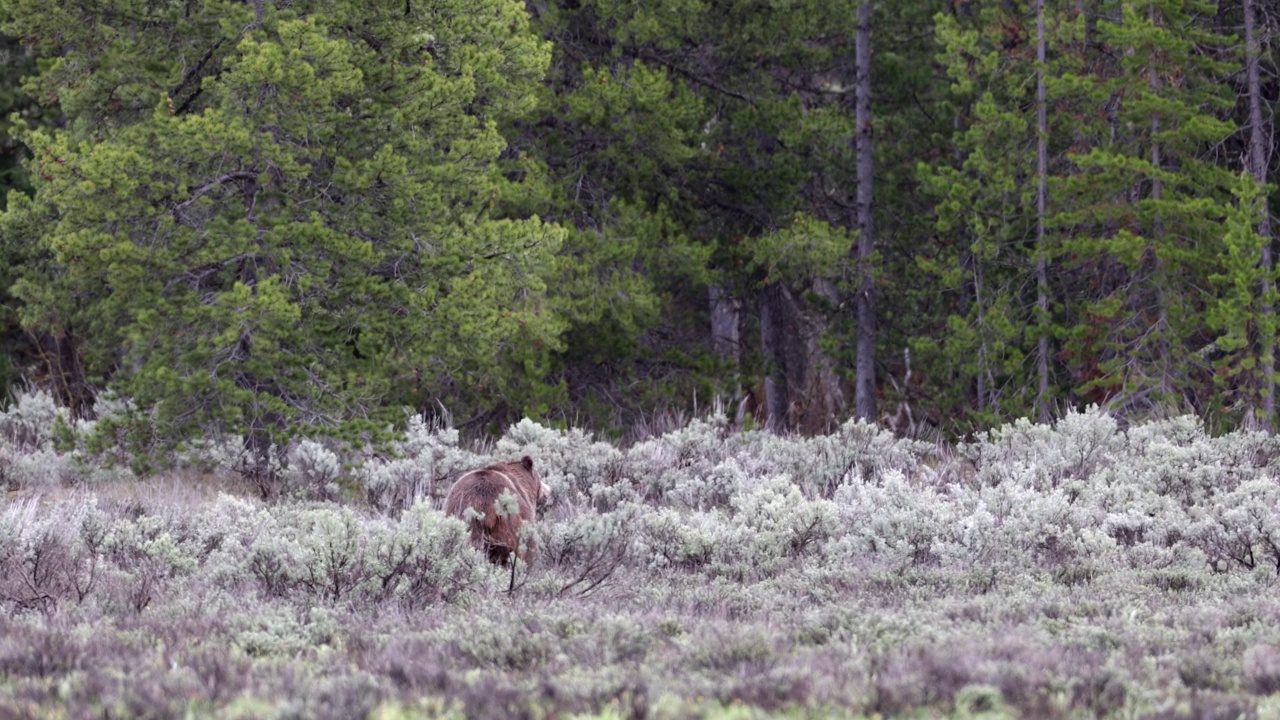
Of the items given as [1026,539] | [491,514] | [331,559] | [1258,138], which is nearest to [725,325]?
[1258,138]

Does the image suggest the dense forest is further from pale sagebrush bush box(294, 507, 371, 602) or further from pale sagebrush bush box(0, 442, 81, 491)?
pale sagebrush bush box(294, 507, 371, 602)

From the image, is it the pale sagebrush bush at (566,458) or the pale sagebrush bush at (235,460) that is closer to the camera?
the pale sagebrush bush at (566,458)

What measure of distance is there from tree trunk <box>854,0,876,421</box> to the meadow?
26.4ft

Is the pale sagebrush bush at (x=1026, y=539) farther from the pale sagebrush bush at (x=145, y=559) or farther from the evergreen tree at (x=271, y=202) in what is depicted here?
the evergreen tree at (x=271, y=202)

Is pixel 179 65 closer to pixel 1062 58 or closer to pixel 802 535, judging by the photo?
pixel 802 535

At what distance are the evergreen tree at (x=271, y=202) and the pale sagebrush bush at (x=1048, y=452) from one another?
15.0 feet

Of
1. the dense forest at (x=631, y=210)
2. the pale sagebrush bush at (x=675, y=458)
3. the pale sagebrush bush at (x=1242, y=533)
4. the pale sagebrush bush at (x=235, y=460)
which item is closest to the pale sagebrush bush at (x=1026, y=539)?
the pale sagebrush bush at (x=1242, y=533)

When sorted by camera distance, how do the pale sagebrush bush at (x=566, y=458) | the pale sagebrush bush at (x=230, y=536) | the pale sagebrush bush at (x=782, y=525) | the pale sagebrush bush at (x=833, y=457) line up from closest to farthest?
the pale sagebrush bush at (x=230, y=536), the pale sagebrush bush at (x=782, y=525), the pale sagebrush bush at (x=566, y=458), the pale sagebrush bush at (x=833, y=457)

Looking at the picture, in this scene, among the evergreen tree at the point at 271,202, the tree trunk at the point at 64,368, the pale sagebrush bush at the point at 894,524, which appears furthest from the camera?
the tree trunk at the point at 64,368

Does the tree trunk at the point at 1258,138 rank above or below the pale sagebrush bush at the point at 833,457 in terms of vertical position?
above

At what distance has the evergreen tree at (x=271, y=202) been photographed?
1146 cm

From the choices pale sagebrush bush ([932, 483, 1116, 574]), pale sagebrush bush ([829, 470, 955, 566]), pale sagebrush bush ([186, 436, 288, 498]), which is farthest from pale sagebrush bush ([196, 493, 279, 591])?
pale sagebrush bush ([932, 483, 1116, 574])

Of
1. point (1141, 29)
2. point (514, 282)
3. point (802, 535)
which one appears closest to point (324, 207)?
point (514, 282)

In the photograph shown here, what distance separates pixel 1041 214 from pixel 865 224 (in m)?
2.73
